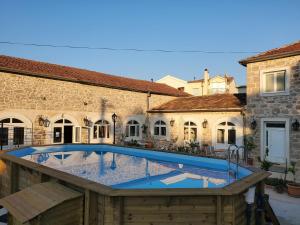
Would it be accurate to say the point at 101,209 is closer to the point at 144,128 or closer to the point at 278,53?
the point at 278,53

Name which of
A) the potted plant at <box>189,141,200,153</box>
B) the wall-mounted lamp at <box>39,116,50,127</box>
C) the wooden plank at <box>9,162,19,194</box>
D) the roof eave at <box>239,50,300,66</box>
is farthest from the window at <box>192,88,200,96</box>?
the wooden plank at <box>9,162,19,194</box>

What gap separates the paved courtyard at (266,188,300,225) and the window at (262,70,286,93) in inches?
209

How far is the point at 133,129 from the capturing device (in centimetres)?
1991

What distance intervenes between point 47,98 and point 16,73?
2.16 metres

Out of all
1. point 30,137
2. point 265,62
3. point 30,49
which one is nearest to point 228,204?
point 265,62

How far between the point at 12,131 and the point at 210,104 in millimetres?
12129

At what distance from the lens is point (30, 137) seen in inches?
548

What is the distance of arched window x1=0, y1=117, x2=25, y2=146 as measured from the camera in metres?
13.0

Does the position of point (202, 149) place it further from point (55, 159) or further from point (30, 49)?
point (30, 49)

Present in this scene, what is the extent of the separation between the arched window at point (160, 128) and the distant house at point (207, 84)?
15.2 meters

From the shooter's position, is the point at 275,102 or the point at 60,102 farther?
the point at 60,102

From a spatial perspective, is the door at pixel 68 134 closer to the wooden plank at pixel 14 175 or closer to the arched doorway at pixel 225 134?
the wooden plank at pixel 14 175

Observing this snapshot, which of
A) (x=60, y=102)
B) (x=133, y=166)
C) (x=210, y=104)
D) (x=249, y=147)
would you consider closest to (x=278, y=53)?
(x=249, y=147)

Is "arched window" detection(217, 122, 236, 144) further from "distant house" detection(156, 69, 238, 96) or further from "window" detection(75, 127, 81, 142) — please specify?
"distant house" detection(156, 69, 238, 96)
